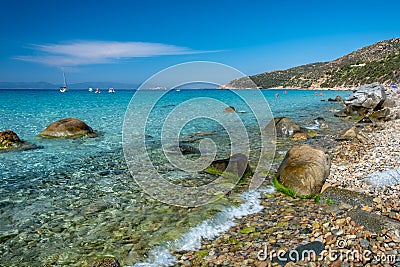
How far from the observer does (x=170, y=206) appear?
6.69 meters

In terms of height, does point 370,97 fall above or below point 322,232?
above

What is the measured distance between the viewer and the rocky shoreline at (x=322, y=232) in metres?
4.22

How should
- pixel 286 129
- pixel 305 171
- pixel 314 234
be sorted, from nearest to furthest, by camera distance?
pixel 314 234
pixel 305 171
pixel 286 129

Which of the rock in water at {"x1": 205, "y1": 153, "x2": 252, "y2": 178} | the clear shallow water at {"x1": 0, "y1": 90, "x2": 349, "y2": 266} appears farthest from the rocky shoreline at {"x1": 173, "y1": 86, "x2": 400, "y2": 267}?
the rock in water at {"x1": 205, "y1": 153, "x2": 252, "y2": 178}

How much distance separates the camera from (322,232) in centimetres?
497

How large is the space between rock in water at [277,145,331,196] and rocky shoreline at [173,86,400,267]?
11.0 inches

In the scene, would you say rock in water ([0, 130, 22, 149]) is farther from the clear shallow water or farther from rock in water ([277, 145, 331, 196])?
rock in water ([277, 145, 331, 196])

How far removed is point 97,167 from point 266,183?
5.78m

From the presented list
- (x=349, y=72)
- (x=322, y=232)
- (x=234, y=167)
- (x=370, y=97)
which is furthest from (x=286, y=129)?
(x=349, y=72)

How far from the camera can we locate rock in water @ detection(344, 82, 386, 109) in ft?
79.8

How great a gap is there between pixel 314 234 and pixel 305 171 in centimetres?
231

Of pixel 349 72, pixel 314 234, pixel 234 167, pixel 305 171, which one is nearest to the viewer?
pixel 314 234

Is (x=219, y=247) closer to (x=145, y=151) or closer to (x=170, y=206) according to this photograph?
(x=170, y=206)

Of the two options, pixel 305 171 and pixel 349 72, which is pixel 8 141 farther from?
pixel 349 72
